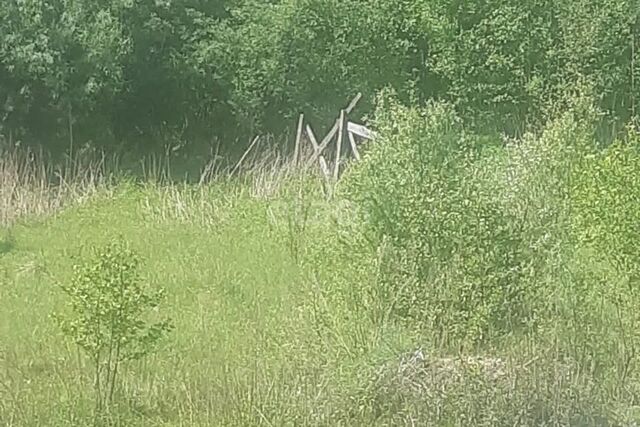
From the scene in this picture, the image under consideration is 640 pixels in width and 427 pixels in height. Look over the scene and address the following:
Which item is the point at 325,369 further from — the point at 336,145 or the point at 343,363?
the point at 336,145

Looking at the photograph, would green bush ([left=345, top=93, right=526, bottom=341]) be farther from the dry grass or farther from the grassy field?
the dry grass

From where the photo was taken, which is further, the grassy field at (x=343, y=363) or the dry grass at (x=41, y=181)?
the dry grass at (x=41, y=181)

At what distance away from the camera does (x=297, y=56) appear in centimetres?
1298

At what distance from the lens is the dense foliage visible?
12297 millimetres

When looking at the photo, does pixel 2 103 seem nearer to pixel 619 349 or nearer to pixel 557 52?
pixel 557 52

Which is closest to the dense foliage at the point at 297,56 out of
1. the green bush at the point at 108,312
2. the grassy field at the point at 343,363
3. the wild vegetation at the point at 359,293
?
the wild vegetation at the point at 359,293

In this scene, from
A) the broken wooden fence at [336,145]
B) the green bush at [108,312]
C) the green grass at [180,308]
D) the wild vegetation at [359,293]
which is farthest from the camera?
the broken wooden fence at [336,145]

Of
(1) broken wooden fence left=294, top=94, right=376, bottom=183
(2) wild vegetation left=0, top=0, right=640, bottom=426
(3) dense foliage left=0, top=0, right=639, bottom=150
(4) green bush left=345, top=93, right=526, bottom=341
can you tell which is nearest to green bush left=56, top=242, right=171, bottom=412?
(2) wild vegetation left=0, top=0, right=640, bottom=426

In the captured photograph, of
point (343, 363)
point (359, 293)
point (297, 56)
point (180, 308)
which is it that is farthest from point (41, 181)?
point (343, 363)

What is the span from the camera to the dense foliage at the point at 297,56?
12297 mm

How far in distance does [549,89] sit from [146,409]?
8.43 metres

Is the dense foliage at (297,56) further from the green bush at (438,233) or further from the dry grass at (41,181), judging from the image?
the green bush at (438,233)

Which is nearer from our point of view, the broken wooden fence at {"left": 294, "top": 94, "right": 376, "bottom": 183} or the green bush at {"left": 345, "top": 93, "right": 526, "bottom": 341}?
the green bush at {"left": 345, "top": 93, "right": 526, "bottom": 341}

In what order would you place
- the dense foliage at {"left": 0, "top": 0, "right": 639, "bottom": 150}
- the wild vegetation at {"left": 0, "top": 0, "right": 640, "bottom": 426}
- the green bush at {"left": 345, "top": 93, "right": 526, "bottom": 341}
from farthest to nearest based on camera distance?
the dense foliage at {"left": 0, "top": 0, "right": 639, "bottom": 150} < the green bush at {"left": 345, "top": 93, "right": 526, "bottom": 341} < the wild vegetation at {"left": 0, "top": 0, "right": 640, "bottom": 426}
